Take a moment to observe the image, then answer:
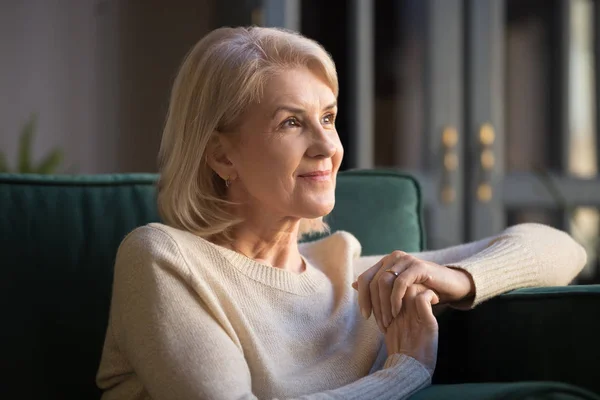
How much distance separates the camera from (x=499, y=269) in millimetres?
1367

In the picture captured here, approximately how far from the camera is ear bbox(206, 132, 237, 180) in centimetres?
138

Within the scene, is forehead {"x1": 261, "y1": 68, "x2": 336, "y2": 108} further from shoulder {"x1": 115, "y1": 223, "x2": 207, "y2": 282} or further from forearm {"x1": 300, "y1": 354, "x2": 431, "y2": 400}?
forearm {"x1": 300, "y1": 354, "x2": 431, "y2": 400}

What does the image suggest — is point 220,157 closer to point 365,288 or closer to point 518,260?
point 365,288

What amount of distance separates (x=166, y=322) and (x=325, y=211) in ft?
1.12

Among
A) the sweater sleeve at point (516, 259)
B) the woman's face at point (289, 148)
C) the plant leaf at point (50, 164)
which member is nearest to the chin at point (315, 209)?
the woman's face at point (289, 148)

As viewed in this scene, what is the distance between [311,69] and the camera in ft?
4.58

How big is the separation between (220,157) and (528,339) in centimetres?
58

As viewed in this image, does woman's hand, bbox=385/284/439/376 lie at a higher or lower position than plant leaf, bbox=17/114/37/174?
lower

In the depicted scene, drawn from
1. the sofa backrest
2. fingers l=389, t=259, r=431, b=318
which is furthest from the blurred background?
fingers l=389, t=259, r=431, b=318

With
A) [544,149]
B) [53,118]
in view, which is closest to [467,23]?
[544,149]

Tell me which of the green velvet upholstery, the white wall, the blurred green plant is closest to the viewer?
the green velvet upholstery

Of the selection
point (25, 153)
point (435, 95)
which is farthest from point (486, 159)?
point (25, 153)

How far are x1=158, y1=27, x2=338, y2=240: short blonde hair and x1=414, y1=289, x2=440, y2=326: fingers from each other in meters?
0.34

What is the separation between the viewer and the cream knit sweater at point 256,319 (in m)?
1.14
